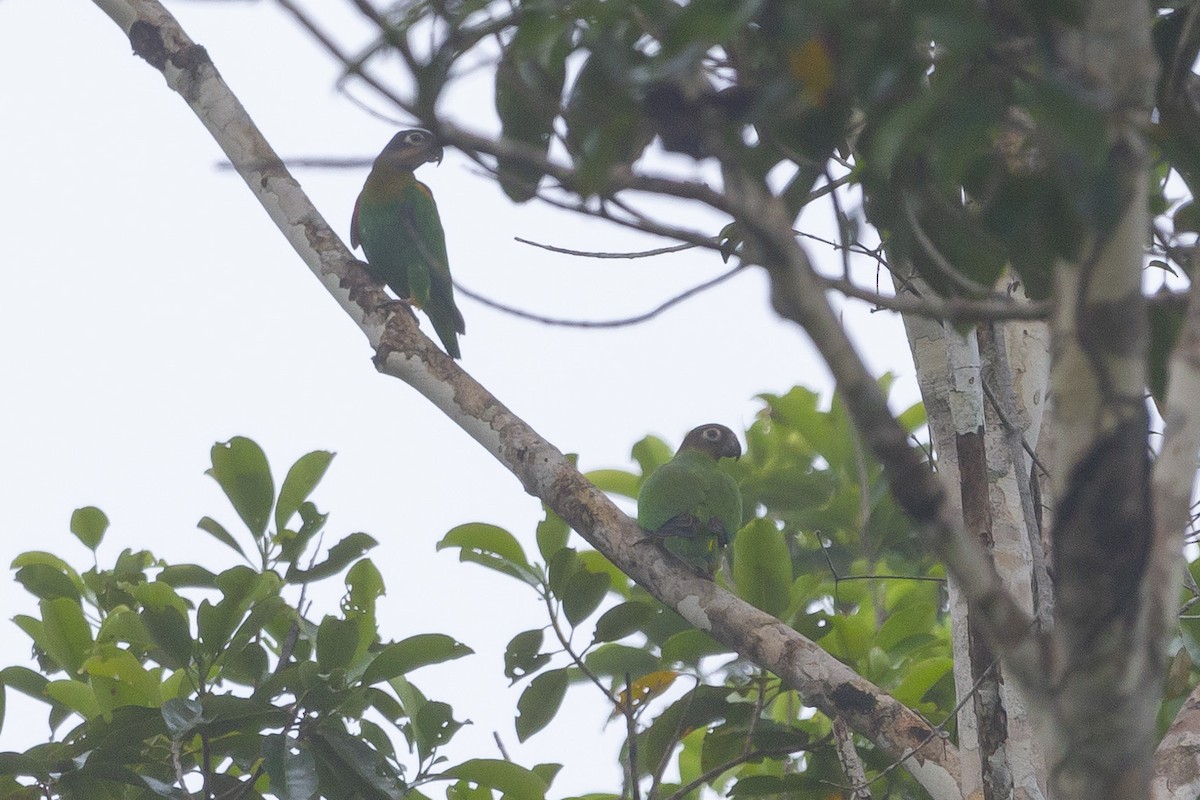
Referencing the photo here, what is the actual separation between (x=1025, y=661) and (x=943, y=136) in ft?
1.67

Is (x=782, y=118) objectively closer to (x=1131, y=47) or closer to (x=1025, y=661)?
(x=1131, y=47)

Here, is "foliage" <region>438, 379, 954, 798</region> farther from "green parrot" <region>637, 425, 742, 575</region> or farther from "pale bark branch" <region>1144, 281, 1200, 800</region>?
"pale bark branch" <region>1144, 281, 1200, 800</region>

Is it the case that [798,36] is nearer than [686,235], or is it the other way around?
[798,36]

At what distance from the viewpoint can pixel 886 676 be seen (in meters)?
3.24

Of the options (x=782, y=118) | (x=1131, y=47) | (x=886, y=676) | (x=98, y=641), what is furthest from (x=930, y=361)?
(x=98, y=641)

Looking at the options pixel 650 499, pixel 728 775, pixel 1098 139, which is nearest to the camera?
pixel 1098 139

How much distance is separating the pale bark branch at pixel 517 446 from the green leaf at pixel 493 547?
432mm

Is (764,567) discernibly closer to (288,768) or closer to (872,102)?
(288,768)

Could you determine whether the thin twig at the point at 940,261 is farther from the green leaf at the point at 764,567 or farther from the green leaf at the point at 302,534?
the green leaf at the point at 302,534

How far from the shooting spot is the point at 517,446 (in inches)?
110

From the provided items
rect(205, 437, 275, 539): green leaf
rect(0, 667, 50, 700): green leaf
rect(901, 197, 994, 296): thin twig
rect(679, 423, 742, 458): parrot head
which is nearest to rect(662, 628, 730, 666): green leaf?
rect(205, 437, 275, 539): green leaf

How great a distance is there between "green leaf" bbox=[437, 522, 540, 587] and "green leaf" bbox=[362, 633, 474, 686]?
25 cm

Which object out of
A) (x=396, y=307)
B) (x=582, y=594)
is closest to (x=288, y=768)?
(x=582, y=594)

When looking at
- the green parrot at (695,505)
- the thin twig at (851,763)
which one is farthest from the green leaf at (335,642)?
the thin twig at (851,763)
